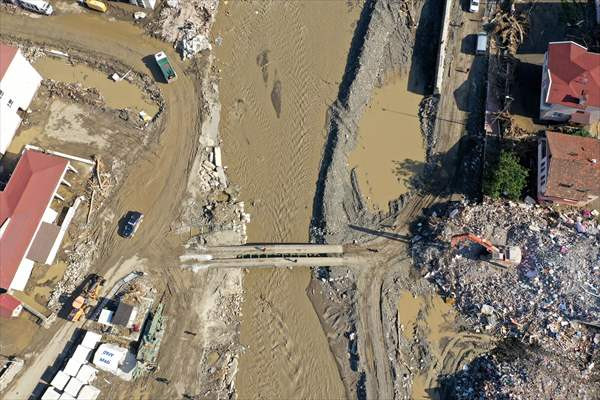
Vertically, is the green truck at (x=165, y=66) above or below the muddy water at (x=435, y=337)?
above

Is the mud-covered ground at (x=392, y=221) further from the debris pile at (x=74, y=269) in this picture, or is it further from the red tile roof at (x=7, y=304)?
the red tile roof at (x=7, y=304)

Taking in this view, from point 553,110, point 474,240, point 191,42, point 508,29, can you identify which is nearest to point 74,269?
point 191,42

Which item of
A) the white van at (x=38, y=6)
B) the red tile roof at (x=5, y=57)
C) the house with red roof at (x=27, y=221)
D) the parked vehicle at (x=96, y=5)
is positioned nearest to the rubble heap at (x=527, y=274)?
the house with red roof at (x=27, y=221)

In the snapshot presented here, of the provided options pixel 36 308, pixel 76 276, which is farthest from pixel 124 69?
pixel 36 308

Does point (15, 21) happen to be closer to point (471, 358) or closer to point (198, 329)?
point (198, 329)

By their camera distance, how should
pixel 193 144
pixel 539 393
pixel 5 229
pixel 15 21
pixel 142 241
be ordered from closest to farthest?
pixel 539 393 < pixel 5 229 < pixel 142 241 < pixel 193 144 < pixel 15 21

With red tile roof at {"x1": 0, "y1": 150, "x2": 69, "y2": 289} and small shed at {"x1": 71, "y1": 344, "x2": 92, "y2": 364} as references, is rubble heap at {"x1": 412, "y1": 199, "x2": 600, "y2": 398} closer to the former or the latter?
small shed at {"x1": 71, "y1": 344, "x2": 92, "y2": 364}
